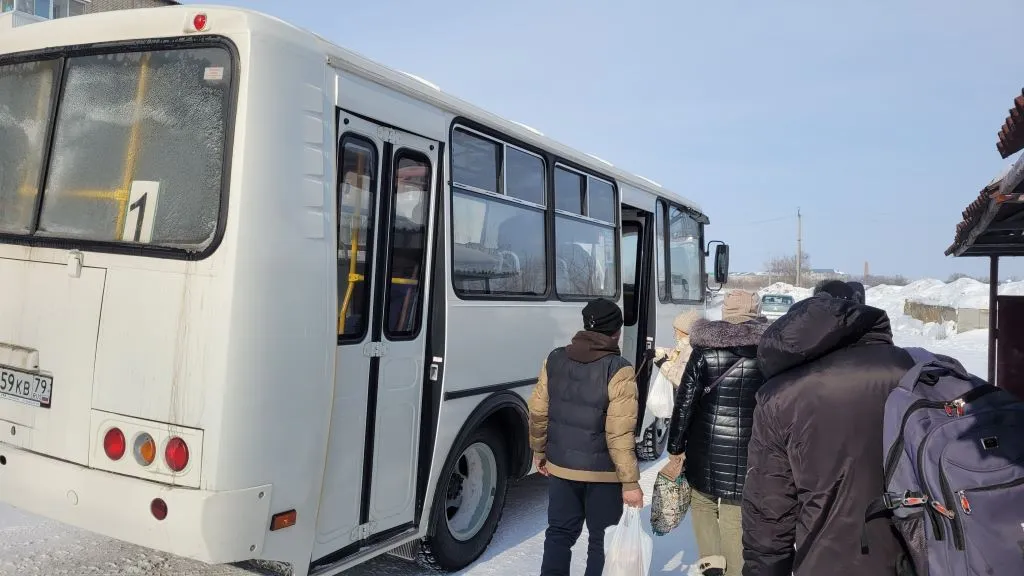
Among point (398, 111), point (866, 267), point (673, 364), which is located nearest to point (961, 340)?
point (673, 364)

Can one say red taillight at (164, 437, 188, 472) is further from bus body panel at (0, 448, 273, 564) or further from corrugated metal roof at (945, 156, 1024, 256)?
corrugated metal roof at (945, 156, 1024, 256)

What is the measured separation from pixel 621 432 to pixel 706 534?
893 mm

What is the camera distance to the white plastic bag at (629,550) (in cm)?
376

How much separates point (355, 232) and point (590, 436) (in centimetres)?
164

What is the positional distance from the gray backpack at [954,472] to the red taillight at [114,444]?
302 cm

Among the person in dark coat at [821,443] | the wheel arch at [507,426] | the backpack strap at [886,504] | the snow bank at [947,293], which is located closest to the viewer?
the backpack strap at [886,504]

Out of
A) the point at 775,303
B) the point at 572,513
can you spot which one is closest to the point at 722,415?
the point at 572,513

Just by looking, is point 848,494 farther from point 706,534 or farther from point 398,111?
point 398,111

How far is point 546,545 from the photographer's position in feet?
13.0

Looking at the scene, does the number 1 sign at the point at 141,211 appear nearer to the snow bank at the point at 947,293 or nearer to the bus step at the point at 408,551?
the bus step at the point at 408,551

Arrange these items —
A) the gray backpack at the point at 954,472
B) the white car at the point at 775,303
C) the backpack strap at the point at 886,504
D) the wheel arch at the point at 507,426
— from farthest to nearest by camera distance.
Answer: the white car at the point at 775,303, the wheel arch at the point at 507,426, the backpack strap at the point at 886,504, the gray backpack at the point at 954,472

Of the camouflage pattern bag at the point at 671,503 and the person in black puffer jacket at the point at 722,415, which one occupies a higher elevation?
the person in black puffer jacket at the point at 722,415

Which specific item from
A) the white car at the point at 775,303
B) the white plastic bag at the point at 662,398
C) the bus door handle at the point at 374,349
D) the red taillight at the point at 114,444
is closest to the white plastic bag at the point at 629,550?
the white plastic bag at the point at 662,398

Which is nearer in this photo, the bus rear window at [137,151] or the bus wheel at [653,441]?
the bus rear window at [137,151]
